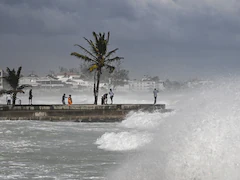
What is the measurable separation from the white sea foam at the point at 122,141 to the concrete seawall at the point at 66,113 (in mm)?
10012

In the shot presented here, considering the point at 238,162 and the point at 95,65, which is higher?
the point at 95,65

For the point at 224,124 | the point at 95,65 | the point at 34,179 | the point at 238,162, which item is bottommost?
the point at 34,179

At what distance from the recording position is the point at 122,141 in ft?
49.7

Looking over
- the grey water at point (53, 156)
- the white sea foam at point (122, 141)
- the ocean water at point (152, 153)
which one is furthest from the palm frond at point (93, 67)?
the white sea foam at point (122, 141)

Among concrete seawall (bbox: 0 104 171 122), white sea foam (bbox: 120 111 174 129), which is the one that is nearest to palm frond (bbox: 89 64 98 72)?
concrete seawall (bbox: 0 104 171 122)

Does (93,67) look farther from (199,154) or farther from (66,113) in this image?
(199,154)

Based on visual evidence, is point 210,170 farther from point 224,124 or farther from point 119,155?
point 119,155

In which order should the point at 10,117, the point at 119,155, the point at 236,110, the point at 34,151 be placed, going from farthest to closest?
the point at 10,117 → the point at 34,151 → the point at 119,155 → the point at 236,110

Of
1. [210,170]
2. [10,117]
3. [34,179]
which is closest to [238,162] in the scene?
[210,170]

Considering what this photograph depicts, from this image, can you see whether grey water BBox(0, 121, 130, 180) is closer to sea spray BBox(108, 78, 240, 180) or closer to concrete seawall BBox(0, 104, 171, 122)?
sea spray BBox(108, 78, 240, 180)

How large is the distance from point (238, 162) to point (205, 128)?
1.30m

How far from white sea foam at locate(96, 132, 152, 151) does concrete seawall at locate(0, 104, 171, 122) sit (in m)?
10.0

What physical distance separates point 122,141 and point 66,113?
1136cm

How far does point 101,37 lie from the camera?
3062 centimetres
